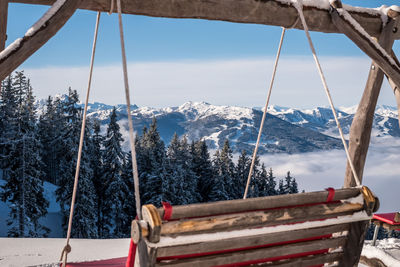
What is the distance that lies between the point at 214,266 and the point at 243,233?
28 centimetres

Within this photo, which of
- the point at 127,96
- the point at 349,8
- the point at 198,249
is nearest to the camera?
the point at 198,249

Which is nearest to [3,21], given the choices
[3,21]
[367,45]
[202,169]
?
[3,21]

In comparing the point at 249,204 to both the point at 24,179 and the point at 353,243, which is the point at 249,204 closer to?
the point at 353,243

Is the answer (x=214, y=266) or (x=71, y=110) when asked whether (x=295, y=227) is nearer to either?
(x=214, y=266)

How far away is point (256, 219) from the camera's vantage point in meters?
2.33

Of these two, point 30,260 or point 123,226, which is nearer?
point 30,260

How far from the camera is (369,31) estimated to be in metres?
5.15

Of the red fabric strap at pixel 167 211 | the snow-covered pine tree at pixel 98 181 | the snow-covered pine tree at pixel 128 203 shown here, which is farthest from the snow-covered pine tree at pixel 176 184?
the red fabric strap at pixel 167 211

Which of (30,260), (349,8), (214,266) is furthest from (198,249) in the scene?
(30,260)

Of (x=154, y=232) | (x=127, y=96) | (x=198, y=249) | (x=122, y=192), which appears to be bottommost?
(x=122, y=192)

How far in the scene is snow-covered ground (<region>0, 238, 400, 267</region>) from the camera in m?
7.21

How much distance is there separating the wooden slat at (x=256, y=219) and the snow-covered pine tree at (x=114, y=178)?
98.2 ft

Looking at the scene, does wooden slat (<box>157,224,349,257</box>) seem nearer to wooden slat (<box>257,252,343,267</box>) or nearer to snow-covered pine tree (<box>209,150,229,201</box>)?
wooden slat (<box>257,252,343,267</box>)

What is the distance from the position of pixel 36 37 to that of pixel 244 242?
2407mm
